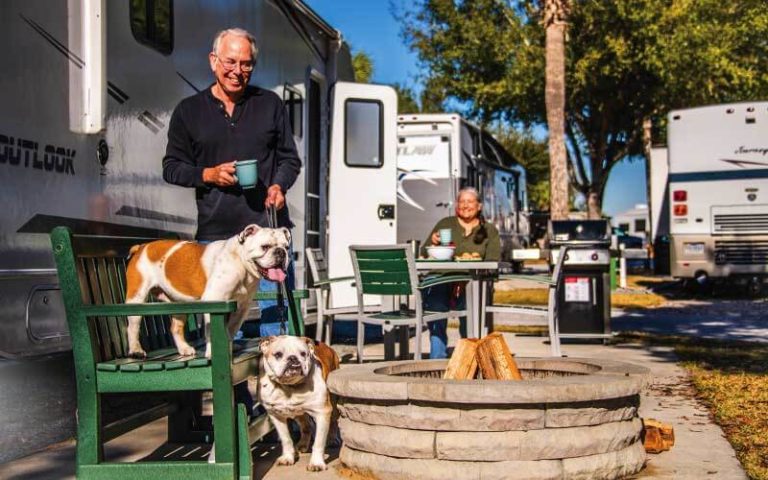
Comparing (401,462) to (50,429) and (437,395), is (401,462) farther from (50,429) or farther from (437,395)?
(50,429)

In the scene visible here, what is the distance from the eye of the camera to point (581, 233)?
10.4 meters

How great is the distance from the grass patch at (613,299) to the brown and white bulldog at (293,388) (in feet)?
36.6

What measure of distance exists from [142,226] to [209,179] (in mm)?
1099

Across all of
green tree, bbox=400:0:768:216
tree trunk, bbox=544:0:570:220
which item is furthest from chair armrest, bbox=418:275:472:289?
green tree, bbox=400:0:768:216

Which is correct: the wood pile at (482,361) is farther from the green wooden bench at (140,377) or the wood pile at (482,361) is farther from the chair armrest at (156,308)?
the chair armrest at (156,308)

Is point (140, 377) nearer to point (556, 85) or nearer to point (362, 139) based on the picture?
point (362, 139)

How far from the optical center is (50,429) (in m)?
5.24

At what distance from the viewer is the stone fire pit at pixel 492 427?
409cm

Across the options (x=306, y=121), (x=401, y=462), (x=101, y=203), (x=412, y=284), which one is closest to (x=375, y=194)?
(x=306, y=121)

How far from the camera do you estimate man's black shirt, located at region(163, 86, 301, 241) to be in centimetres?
514

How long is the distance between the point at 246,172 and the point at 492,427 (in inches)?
65.8

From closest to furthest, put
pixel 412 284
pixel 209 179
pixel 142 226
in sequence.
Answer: pixel 209 179, pixel 142 226, pixel 412 284

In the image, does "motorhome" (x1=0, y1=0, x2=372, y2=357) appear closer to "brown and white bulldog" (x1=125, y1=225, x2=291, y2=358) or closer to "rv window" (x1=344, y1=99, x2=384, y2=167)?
"brown and white bulldog" (x1=125, y1=225, x2=291, y2=358)

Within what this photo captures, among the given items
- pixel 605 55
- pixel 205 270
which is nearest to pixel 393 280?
pixel 205 270
